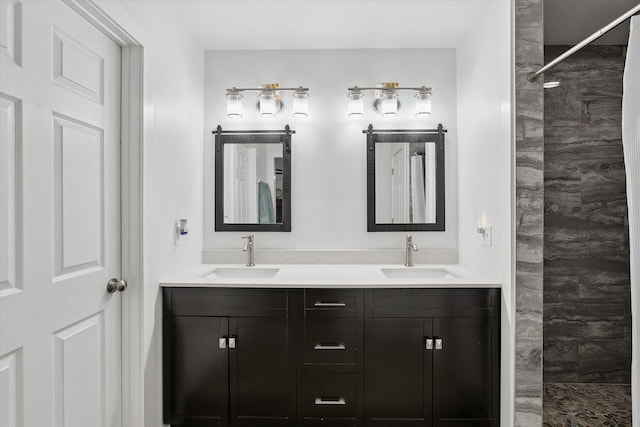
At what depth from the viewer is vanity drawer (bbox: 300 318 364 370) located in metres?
2.14

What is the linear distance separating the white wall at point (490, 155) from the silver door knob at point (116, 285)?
5.88 ft

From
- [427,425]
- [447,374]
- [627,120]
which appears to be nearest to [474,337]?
[447,374]

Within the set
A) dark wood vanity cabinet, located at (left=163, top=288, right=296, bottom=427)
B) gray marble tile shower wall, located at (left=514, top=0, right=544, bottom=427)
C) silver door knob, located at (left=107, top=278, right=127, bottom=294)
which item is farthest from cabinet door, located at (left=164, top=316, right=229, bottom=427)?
gray marble tile shower wall, located at (left=514, top=0, right=544, bottom=427)

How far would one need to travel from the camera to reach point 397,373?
2133 mm

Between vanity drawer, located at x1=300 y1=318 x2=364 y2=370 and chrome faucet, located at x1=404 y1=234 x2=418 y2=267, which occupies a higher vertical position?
chrome faucet, located at x1=404 y1=234 x2=418 y2=267

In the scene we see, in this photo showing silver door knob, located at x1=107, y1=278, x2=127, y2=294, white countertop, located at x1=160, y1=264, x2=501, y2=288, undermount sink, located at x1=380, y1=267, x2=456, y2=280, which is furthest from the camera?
undermount sink, located at x1=380, y1=267, x2=456, y2=280

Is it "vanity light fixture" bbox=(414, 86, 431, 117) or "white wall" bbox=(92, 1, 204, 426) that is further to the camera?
"vanity light fixture" bbox=(414, 86, 431, 117)

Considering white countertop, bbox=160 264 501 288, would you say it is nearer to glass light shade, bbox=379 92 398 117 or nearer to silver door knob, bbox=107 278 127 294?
silver door knob, bbox=107 278 127 294

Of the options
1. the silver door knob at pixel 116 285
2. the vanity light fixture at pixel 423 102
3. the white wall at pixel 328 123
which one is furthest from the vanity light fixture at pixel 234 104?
the silver door knob at pixel 116 285

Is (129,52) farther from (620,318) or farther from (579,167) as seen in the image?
(620,318)

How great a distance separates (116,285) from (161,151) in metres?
0.72

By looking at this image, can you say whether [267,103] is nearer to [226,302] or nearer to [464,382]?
[226,302]

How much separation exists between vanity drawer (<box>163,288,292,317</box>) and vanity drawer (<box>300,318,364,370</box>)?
18 cm

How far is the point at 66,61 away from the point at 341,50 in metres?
1.84
